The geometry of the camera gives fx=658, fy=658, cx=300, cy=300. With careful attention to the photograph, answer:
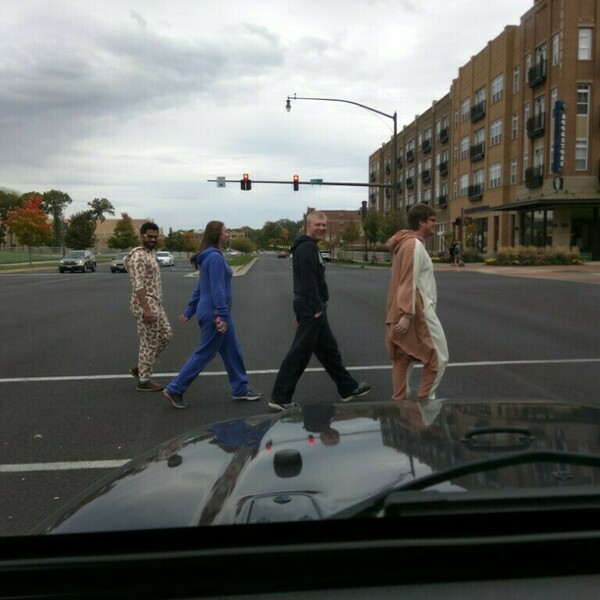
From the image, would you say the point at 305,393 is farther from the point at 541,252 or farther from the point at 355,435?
the point at 541,252

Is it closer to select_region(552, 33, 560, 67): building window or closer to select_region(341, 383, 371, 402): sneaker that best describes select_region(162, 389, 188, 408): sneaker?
select_region(341, 383, 371, 402): sneaker

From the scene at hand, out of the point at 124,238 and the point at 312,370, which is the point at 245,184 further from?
the point at 124,238

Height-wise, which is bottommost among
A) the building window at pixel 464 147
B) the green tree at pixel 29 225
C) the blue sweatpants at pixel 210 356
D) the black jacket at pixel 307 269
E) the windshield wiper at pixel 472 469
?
the blue sweatpants at pixel 210 356

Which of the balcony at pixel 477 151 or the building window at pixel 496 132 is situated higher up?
the building window at pixel 496 132

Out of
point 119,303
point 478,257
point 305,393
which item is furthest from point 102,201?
point 305,393

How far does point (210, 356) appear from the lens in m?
6.71

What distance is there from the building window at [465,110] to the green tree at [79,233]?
56.6 metres

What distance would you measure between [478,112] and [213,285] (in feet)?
177

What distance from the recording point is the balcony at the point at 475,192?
2181 inches

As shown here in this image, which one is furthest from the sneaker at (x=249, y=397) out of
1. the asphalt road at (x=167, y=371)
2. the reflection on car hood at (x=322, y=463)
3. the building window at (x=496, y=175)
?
the building window at (x=496, y=175)

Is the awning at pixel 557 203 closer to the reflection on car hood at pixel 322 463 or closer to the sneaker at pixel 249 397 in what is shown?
the sneaker at pixel 249 397

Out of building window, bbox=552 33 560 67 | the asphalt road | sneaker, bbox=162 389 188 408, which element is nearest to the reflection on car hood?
the asphalt road

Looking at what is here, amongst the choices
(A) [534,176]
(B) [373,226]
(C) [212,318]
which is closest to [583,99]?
(A) [534,176]

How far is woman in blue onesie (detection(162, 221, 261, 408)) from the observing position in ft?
21.5
